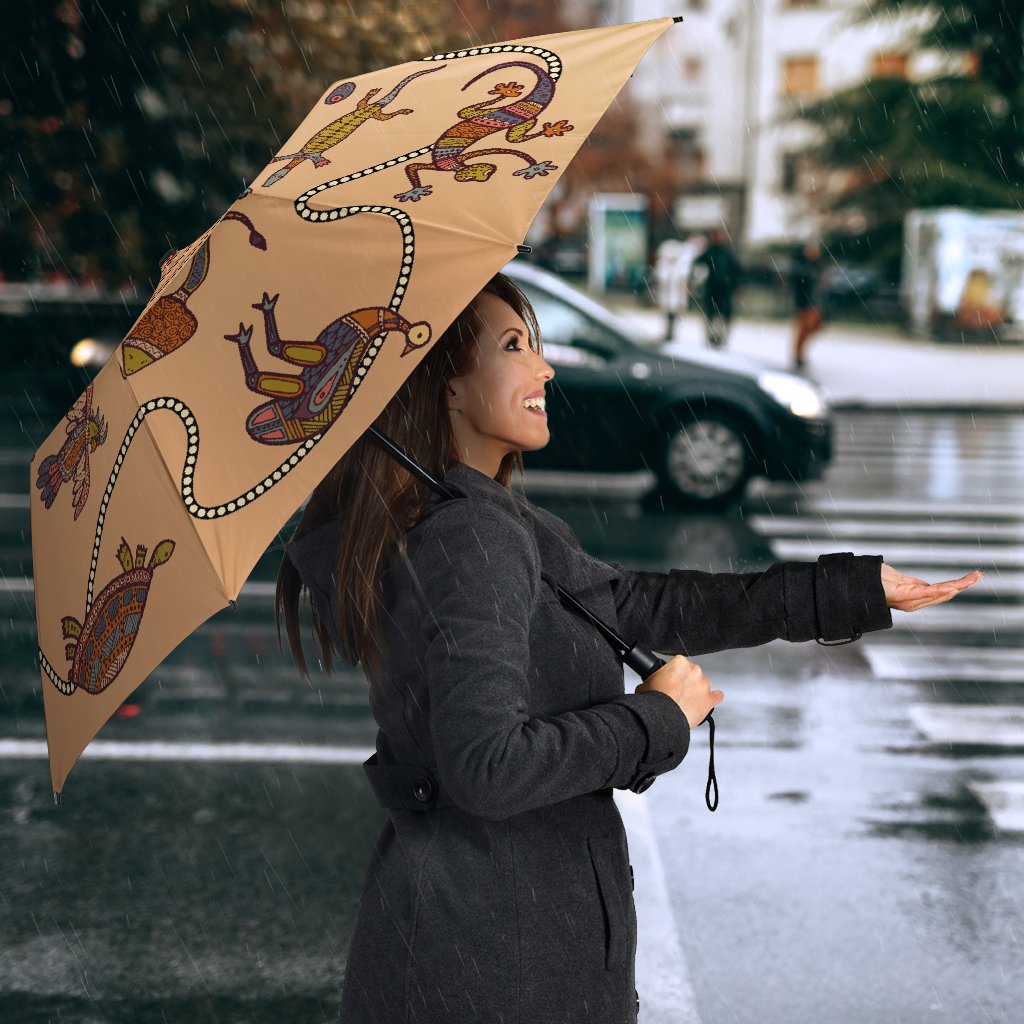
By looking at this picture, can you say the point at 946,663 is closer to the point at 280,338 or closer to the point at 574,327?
the point at 574,327

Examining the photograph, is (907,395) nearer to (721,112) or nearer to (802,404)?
(802,404)

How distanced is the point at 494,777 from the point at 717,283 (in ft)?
69.2

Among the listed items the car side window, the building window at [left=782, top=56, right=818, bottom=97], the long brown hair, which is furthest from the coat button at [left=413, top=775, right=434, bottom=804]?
the building window at [left=782, top=56, right=818, bottom=97]

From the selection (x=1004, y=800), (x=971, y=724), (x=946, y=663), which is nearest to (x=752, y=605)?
(x=1004, y=800)

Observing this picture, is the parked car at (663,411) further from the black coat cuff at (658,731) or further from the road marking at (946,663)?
the black coat cuff at (658,731)

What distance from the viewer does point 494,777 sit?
6.24ft

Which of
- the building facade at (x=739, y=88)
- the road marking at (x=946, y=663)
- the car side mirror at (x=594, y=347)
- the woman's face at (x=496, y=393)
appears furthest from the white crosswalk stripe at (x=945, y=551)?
the building facade at (x=739, y=88)

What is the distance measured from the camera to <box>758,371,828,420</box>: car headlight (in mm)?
11336

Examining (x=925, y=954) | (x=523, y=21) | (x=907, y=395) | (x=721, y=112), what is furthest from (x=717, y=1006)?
(x=721, y=112)

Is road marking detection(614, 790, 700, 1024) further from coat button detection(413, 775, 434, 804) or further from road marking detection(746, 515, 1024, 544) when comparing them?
road marking detection(746, 515, 1024, 544)

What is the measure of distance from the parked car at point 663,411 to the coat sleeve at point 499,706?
908cm

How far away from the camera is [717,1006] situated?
398 cm

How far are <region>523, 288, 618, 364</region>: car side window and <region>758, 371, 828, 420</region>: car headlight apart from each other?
47.8 inches

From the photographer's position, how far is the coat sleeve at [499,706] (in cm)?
191
